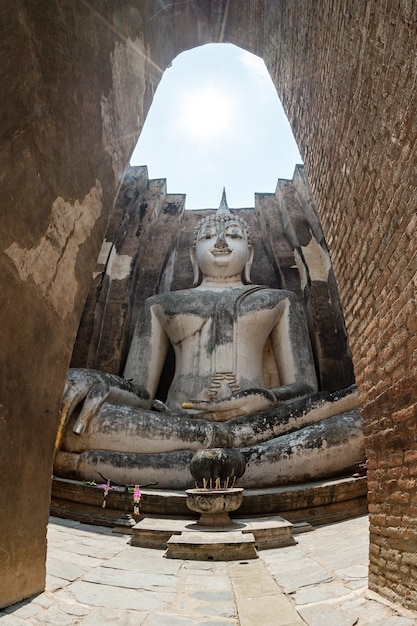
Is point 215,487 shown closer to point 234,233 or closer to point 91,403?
point 91,403

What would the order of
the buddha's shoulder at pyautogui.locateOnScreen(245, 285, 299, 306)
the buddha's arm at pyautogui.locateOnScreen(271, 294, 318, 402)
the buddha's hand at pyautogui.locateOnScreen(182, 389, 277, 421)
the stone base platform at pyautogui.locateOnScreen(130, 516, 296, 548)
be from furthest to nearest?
the buddha's shoulder at pyautogui.locateOnScreen(245, 285, 299, 306), the buddha's arm at pyautogui.locateOnScreen(271, 294, 318, 402), the buddha's hand at pyautogui.locateOnScreen(182, 389, 277, 421), the stone base platform at pyautogui.locateOnScreen(130, 516, 296, 548)

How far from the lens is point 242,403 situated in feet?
18.7

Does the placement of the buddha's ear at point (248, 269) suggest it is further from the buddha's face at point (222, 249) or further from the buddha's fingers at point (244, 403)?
the buddha's fingers at point (244, 403)

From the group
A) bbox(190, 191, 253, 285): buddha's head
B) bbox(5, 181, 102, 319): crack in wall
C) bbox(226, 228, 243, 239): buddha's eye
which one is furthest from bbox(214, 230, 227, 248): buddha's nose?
bbox(5, 181, 102, 319): crack in wall

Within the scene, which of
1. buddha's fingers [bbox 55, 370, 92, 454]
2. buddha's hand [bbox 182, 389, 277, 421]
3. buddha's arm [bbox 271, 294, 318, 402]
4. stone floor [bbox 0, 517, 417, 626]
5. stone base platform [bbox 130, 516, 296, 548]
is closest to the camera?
stone floor [bbox 0, 517, 417, 626]

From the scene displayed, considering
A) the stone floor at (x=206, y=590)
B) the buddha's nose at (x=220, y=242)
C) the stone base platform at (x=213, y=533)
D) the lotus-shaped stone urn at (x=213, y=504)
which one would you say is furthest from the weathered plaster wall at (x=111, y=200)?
the buddha's nose at (x=220, y=242)

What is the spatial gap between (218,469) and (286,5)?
407 cm

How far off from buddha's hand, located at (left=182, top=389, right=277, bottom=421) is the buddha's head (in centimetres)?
272

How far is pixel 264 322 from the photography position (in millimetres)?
7008

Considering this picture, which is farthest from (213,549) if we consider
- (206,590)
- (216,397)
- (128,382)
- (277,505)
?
(216,397)

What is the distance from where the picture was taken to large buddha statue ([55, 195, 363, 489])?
4.70 meters

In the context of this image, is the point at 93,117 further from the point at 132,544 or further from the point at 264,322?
the point at 264,322

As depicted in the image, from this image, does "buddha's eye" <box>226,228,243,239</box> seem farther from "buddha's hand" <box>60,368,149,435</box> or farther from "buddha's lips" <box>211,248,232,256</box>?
"buddha's hand" <box>60,368,149,435</box>

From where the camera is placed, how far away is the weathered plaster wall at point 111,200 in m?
1.86
